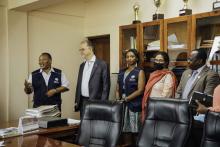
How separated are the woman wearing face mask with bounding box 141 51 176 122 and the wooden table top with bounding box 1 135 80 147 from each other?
4.60 feet

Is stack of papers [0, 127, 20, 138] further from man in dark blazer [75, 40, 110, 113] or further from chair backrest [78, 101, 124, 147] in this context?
man in dark blazer [75, 40, 110, 113]

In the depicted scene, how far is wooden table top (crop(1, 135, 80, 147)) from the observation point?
2.22 meters

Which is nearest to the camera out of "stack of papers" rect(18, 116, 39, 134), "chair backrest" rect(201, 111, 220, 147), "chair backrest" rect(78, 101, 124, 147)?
"chair backrest" rect(201, 111, 220, 147)

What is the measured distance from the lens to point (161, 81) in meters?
3.58

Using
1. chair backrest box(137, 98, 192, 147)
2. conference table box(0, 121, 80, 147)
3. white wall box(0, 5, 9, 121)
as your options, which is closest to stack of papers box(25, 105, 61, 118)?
conference table box(0, 121, 80, 147)

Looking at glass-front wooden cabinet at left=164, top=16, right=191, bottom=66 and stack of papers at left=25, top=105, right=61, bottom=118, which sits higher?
glass-front wooden cabinet at left=164, top=16, right=191, bottom=66

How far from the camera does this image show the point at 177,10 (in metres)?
4.17

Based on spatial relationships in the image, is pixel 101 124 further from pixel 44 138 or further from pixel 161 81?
pixel 161 81

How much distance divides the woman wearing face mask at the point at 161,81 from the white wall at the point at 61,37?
225cm

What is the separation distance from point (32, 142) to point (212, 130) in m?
1.31

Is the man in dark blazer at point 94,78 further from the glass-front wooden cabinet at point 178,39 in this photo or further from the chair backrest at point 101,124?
the chair backrest at point 101,124

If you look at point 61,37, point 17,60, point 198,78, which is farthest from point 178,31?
point 17,60

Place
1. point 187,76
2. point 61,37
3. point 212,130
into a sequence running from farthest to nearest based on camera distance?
point 61,37 → point 187,76 → point 212,130

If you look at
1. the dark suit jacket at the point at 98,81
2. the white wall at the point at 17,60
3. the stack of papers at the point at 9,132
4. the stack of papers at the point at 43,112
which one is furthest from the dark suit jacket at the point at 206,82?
the white wall at the point at 17,60
